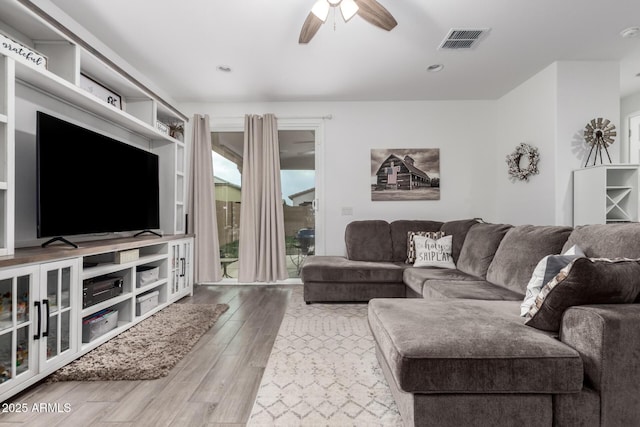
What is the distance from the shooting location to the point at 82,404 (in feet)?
5.20

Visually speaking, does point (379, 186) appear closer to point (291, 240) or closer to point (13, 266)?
point (291, 240)

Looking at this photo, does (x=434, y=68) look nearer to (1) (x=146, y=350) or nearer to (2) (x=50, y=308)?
(1) (x=146, y=350)

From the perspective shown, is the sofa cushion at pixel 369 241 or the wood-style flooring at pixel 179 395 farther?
the sofa cushion at pixel 369 241

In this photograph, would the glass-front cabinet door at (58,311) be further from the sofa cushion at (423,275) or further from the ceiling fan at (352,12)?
the sofa cushion at (423,275)

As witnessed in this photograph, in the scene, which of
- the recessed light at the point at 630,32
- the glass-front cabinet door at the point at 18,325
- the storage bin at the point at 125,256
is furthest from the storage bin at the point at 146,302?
the recessed light at the point at 630,32

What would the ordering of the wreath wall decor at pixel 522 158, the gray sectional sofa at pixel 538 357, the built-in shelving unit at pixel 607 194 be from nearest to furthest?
the gray sectional sofa at pixel 538 357, the built-in shelving unit at pixel 607 194, the wreath wall decor at pixel 522 158

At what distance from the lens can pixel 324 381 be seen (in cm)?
178

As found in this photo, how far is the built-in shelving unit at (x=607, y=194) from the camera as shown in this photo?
9.68 ft

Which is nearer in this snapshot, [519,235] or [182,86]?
[519,235]

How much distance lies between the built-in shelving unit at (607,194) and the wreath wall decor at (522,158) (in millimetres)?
492

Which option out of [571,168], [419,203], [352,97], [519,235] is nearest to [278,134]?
[352,97]

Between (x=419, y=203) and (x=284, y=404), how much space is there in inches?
134

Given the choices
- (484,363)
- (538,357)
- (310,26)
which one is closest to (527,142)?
(310,26)

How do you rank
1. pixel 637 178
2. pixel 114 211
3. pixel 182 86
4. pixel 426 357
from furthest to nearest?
pixel 182 86, pixel 637 178, pixel 114 211, pixel 426 357
